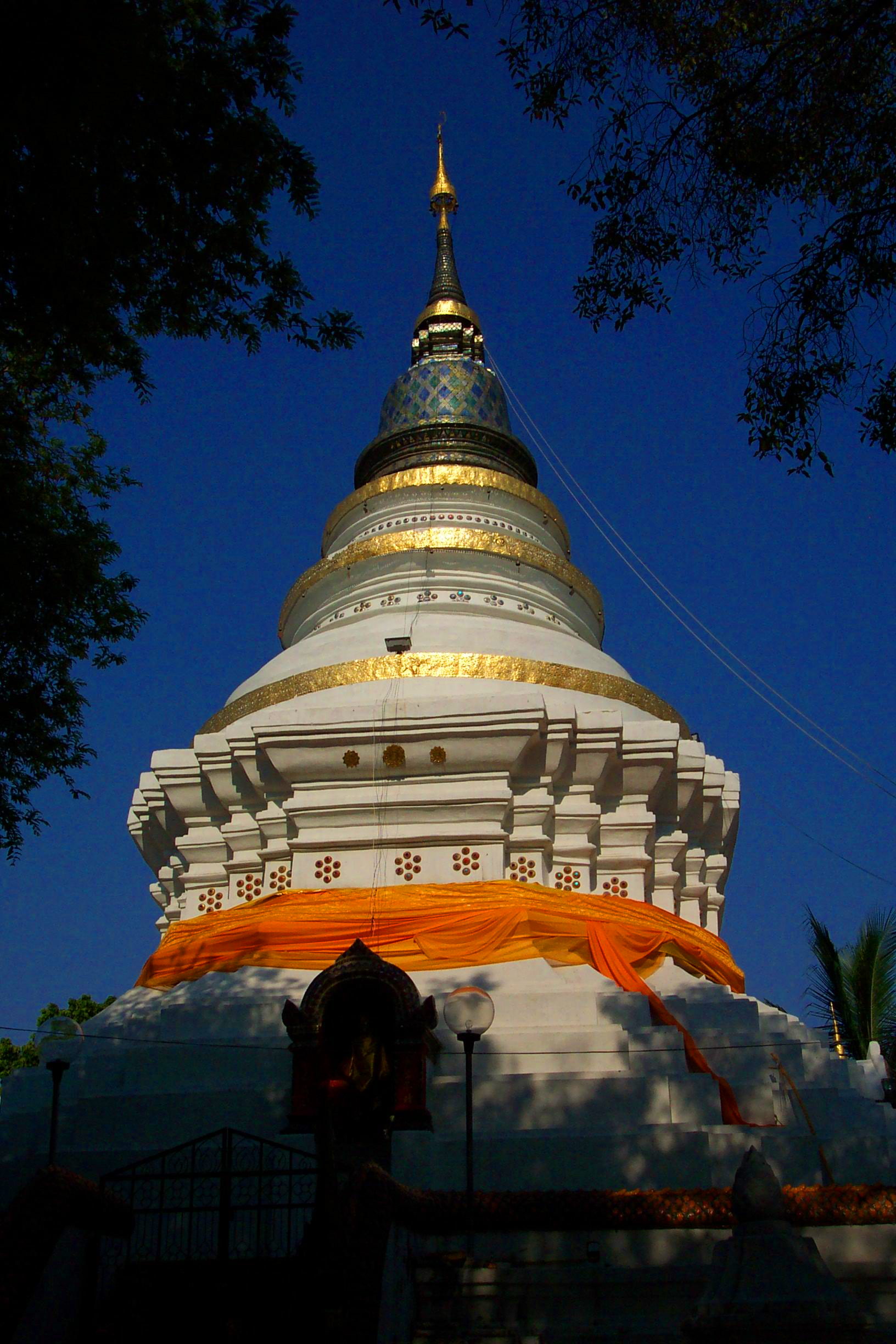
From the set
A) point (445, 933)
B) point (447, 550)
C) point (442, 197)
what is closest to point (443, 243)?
point (442, 197)

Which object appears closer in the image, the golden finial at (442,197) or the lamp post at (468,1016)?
the lamp post at (468,1016)

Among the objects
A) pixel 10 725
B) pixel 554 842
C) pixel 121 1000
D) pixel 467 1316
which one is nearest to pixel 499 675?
pixel 554 842

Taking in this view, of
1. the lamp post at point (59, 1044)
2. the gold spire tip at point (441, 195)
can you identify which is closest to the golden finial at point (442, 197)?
the gold spire tip at point (441, 195)

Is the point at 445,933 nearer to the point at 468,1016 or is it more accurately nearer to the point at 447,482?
the point at 468,1016

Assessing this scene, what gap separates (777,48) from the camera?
813cm

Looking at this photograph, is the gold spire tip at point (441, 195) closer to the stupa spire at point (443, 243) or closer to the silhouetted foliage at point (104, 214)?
the stupa spire at point (443, 243)

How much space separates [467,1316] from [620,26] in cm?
903

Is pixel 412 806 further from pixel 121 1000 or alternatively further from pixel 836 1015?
pixel 836 1015

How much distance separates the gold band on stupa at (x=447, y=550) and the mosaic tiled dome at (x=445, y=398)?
4841mm

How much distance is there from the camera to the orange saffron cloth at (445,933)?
1319 cm

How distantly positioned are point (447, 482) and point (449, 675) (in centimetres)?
606

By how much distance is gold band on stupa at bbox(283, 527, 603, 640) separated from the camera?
1947 cm

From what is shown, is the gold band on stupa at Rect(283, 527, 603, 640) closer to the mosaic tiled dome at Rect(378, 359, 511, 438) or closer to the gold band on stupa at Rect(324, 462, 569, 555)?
the gold band on stupa at Rect(324, 462, 569, 555)

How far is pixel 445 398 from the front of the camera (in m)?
24.7
